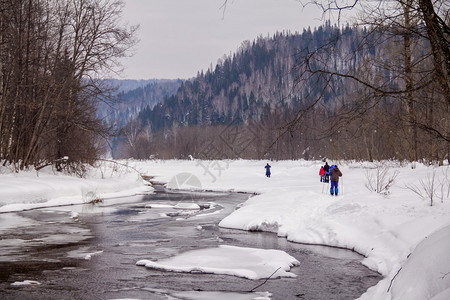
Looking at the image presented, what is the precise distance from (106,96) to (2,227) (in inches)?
568

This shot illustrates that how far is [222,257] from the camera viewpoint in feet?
36.6

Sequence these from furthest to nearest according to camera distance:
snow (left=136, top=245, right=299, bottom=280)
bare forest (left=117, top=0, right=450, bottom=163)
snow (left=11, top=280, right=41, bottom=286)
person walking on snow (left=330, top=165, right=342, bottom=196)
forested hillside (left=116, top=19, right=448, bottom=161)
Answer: forested hillside (left=116, top=19, right=448, bottom=161), person walking on snow (left=330, top=165, right=342, bottom=196), snow (left=136, top=245, right=299, bottom=280), snow (left=11, top=280, right=41, bottom=286), bare forest (left=117, top=0, right=450, bottom=163)

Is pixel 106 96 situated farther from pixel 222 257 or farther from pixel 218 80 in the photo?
pixel 218 80

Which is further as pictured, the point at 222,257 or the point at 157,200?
the point at 157,200

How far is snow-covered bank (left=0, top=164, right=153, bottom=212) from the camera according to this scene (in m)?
21.5

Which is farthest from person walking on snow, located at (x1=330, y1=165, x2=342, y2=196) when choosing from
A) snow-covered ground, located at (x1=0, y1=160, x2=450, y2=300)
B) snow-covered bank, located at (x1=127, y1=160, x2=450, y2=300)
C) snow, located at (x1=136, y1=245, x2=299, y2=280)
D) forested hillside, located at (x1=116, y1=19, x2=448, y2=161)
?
snow, located at (x1=136, y1=245, x2=299, y2=280)

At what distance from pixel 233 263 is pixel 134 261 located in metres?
2.32

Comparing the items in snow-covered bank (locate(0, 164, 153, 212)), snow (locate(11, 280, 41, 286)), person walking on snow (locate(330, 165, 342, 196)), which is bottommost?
snow (locate(11, 280, 41, 286))

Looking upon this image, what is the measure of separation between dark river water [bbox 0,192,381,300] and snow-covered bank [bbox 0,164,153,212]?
2420mm

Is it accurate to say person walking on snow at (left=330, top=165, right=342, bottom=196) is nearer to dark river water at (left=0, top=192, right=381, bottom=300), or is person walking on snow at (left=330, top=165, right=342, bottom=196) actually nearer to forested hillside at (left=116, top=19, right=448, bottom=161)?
dark river water at (left=0, top=192, right=381, bottom=300)

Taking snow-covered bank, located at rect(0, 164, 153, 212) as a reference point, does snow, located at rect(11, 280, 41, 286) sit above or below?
below

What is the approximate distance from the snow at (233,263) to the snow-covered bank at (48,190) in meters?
12.6

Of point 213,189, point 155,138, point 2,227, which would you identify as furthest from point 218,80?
point 2,227

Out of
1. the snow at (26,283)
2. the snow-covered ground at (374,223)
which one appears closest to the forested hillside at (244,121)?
the snow-covered ground at (374,223)
